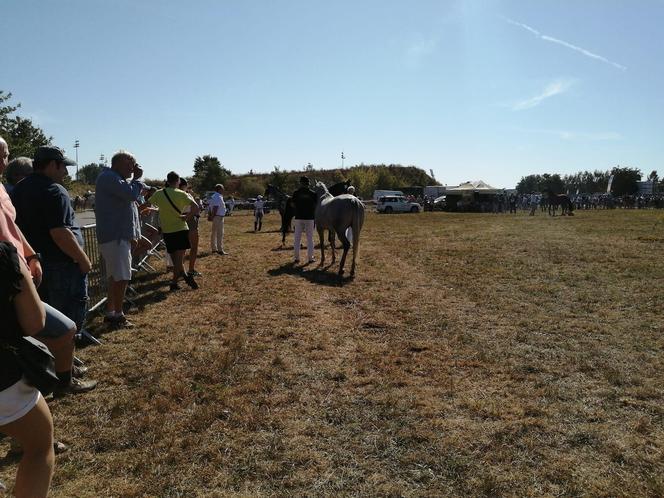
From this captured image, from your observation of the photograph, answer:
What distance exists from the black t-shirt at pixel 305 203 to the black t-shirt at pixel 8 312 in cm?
954

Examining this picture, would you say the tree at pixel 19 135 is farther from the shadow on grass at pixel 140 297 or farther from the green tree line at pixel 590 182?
the green tree line at pixel 590 182

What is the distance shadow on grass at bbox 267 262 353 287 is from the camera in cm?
943

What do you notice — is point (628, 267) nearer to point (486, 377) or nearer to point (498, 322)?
point (498, 322)

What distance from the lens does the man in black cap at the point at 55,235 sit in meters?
3.96

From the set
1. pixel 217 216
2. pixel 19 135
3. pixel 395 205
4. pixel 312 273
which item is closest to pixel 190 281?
pixel 312 273

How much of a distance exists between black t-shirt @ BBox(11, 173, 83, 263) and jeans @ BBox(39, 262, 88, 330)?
0.55ft

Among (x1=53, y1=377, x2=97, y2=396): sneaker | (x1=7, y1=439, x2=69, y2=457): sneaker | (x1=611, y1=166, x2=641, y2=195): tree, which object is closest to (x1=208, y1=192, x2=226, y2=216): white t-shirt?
(x1=53, y1=377, x2=97, y2=396): sneaker

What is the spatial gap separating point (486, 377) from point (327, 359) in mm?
1605

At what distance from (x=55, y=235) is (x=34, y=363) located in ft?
7.57

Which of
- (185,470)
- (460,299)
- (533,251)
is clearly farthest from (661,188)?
(185,470)

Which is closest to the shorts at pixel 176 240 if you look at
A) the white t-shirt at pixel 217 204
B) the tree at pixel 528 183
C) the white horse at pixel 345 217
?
the white horse at pixel 345 217

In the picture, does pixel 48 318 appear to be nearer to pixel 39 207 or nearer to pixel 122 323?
pixel 39 207

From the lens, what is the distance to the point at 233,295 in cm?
815

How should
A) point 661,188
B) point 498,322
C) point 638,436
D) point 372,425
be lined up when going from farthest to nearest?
1. point 661,188
2. point 498,322
3. point 372,425
4. point 638,436
